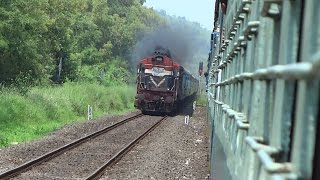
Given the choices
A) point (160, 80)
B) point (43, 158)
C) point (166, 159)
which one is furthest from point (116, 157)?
point (160, 80)

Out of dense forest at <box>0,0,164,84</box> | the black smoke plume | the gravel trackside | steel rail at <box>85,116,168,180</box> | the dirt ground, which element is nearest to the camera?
steel rail at <box>85,116,168,180</box>

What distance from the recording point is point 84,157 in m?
12.7

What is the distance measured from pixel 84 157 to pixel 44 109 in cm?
977

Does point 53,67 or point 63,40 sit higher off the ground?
point 63,40

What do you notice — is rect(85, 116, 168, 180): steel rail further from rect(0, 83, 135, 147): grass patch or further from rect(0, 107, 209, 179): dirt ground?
rect(0, 83, 135, 147): grass patch

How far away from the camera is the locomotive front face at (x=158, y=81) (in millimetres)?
26297

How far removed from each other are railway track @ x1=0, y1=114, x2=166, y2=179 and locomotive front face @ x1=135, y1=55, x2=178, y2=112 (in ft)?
24.4

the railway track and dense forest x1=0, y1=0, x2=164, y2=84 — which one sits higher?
dense forest x1=0, y1=0, x2=164, y2=84

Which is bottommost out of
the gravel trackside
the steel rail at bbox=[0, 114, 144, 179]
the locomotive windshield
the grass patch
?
the gravel trackside

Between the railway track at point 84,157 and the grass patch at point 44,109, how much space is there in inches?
72.6

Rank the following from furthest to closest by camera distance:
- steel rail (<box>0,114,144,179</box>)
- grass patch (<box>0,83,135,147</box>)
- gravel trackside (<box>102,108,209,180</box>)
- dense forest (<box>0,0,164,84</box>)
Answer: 1. dense forest (<box>0,0,164,84</box>)
2. grass patch (<box>0,83,135,147</box>)
3. gravel trackside (<box>102,108,209,180</box>)
4. steel rail (<box>0,114,144,179</box>)

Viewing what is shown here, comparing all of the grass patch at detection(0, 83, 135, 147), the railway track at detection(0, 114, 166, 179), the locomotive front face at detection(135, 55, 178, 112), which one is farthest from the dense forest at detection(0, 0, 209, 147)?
the locomotive front face at detection(135, 55, 178, 112)

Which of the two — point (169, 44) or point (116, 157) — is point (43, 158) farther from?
point (169, 44)

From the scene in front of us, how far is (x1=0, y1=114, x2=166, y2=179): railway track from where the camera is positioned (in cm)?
1020
